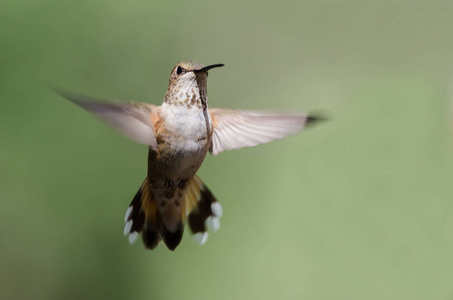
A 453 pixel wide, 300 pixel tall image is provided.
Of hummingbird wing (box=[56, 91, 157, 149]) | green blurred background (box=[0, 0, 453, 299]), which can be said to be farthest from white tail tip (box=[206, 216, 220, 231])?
green blurred background (box=[0, 0, 453, 299])

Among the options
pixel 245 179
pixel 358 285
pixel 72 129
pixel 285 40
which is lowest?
pixel 358 285

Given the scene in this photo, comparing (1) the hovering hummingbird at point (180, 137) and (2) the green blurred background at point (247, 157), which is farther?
(2) the green blurred background at point (247, 157)

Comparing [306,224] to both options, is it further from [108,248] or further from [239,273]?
[108,248]

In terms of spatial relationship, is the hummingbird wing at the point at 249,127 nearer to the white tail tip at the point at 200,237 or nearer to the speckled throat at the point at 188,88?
the speckled throat at the point at 188,88

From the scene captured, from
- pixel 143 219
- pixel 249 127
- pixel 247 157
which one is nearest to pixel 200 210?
pixel 143 219

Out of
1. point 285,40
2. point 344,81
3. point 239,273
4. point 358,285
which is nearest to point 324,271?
point 358,285

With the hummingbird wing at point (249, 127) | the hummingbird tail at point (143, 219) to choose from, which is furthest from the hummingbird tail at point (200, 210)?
the hummingbird wing at point (249, 127)
